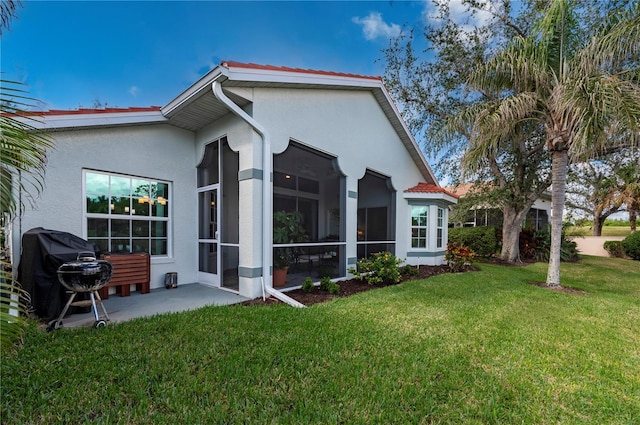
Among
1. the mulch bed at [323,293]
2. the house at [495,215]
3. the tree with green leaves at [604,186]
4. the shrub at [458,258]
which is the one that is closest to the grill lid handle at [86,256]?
the mulch bed at [323,293]

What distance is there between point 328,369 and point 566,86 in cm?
802

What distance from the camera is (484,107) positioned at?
25.8ft

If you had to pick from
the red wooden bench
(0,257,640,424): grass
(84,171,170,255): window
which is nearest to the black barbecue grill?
(0,257,640,424): grass

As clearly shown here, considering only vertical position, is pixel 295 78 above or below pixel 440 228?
above

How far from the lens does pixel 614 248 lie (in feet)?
55.7

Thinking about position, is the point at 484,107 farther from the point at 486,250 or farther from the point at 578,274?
the point at 486,250

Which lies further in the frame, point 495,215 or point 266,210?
point 495,215

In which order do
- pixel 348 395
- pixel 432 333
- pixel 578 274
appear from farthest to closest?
pixel 578 274, pixel 432 333, pixel 348 395

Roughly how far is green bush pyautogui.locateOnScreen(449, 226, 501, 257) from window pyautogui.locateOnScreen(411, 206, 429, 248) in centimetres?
628

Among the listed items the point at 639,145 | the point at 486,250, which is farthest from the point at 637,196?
the point at 639,145

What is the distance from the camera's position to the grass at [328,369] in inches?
94.1

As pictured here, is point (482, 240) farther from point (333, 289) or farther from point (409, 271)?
point (333, 289)

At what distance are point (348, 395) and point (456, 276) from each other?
7270 millimetres

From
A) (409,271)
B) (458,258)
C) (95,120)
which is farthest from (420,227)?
(95,120)
